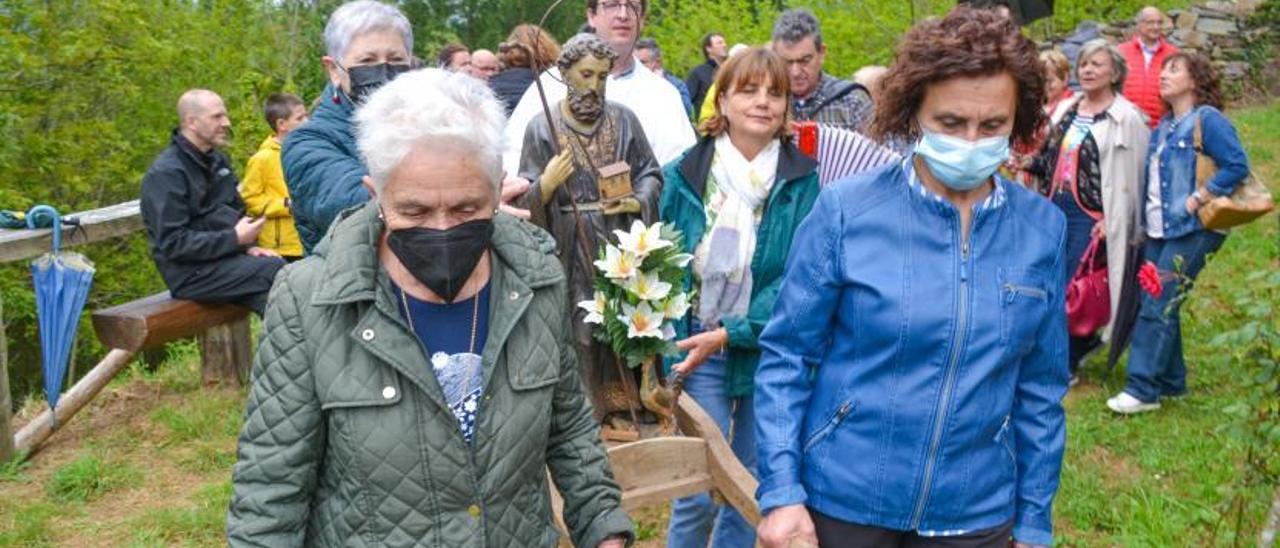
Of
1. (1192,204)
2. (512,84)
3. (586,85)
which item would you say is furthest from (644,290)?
(1192,204)

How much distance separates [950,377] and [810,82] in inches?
117

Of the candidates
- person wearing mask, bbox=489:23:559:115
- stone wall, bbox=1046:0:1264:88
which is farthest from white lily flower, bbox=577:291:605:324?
stone wall, bbox=1046:0:1264:88

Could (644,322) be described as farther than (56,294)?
No

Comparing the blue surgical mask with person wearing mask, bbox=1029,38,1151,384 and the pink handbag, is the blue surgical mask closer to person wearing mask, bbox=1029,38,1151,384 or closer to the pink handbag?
person wearing mask, bbox=1029,38,1151,384

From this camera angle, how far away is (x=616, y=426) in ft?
12.5

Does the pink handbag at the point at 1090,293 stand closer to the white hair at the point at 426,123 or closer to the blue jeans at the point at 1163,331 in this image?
the blue jeans at the point at 1163,331

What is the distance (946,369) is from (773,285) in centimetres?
121

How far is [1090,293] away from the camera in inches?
259

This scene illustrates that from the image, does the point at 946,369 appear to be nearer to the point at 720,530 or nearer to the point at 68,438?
the point at 720,530

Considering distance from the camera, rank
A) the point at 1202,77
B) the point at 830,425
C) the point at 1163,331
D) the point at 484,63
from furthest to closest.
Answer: the point at 484,63 < the point at 1163,331 < the point at 1202,77 < the point at 830,425

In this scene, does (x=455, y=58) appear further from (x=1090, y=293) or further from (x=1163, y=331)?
(x=1163, y=331)

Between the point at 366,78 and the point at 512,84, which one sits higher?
the point at 366,78

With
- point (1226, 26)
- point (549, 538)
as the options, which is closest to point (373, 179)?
point (549, 538)

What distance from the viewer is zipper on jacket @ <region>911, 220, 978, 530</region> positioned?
7.59ft
